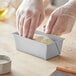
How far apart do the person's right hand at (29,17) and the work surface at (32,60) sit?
8cm

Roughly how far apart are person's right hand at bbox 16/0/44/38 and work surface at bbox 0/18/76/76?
76 mm

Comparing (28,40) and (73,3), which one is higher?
(73,3)

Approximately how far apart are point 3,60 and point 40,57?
137 millimetres

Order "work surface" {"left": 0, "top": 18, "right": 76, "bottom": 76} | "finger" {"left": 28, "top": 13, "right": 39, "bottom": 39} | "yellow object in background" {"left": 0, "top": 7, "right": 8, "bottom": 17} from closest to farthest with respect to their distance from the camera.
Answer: "work surface" {"left": 0, "top": 18, "right": 76, "bottom": 76} < "finger" {"left": 28, "top": 13, "right": 39, "bottom": 39} < "yellow object in background" {"left": 0, "top": 7, "right": 8, "bottom": 17}

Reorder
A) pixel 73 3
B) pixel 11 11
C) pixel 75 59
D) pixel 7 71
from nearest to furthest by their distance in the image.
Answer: pixel 7 71 → pixel 75 59 → pixel 73 3 → pixel 11 11

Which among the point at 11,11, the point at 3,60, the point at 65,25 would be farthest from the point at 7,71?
Result: the point at 11,11

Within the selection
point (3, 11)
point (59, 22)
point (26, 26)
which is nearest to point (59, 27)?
point (59, 22)

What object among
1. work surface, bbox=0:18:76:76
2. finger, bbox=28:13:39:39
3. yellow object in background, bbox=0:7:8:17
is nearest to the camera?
work surface, bbox=0:18:76:76

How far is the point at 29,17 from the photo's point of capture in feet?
2.85

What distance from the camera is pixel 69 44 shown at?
958 millimetres

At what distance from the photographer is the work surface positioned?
737 mm

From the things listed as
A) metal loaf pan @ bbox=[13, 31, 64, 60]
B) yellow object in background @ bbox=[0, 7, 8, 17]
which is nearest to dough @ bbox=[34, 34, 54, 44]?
metal loaf pan @ bbox=[13, 31, 64, 60]

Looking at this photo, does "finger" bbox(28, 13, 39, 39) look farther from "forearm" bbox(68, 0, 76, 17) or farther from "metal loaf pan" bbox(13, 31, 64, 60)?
"forearm" bbox(68, 0, 76, 17)

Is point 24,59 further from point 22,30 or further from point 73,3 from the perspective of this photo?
point 73,3
